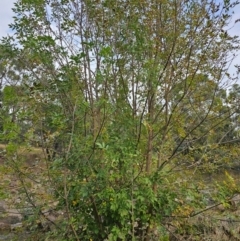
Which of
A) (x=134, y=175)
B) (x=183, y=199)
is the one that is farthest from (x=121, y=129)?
(x=183, y=199)

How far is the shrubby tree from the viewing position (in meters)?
2.84

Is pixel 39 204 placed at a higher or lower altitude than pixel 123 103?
lower

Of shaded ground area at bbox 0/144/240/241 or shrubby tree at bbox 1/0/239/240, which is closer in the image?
shrubby tree at bbox 1/0/239/240

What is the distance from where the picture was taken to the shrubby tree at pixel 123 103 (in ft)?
9.32

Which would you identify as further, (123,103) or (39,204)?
(123,103)

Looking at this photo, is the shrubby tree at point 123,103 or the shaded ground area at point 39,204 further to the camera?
the shaded ground area at point 39,204

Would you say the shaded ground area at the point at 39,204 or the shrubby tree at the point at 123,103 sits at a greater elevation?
the shrubby tree at the point at 123,103

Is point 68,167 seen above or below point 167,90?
below

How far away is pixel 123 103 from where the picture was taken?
3479mm

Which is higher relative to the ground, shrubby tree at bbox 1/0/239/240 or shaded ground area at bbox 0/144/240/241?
shrubby tree at bbox 1/0/239/240

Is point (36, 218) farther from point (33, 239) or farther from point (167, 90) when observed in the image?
point (167, 90)

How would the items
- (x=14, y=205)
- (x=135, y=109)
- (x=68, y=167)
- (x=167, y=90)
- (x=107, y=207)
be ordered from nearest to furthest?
(x=68, y=167)
(x=107, y=207)
(x=14, y=205)
(x=135, y=109)
(x=167, y=90)

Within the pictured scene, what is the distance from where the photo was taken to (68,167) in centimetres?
278

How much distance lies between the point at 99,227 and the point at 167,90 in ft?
5.91
